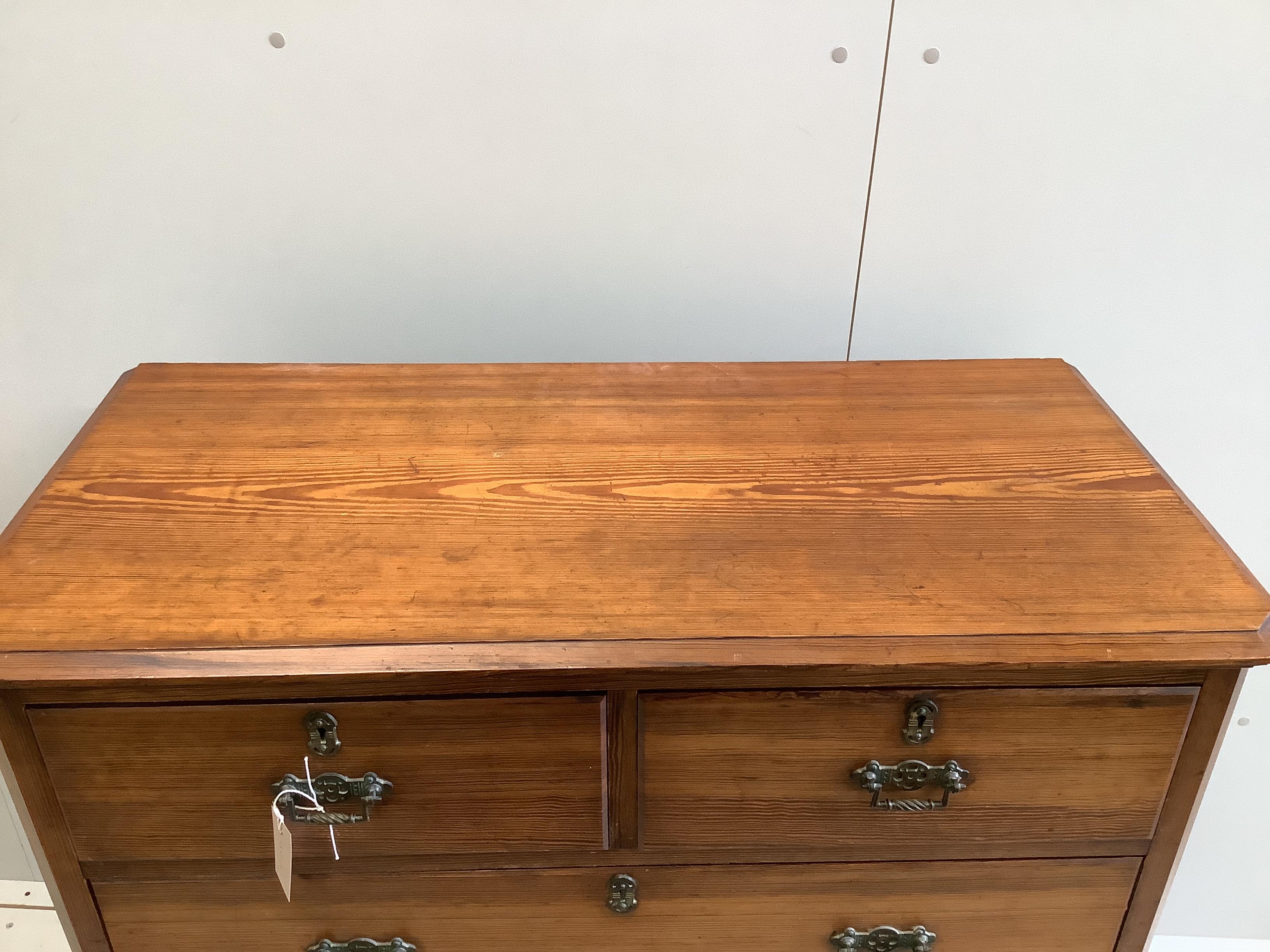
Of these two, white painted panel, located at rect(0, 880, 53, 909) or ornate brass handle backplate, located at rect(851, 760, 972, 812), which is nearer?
ornate brass handle backplate, located at rect(851, 760, 972, 812)

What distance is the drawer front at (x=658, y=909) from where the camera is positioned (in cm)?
79

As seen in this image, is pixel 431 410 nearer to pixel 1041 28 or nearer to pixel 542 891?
pixel 542 891

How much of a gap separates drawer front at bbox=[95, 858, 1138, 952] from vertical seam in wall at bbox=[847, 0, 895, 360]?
0.59 meters

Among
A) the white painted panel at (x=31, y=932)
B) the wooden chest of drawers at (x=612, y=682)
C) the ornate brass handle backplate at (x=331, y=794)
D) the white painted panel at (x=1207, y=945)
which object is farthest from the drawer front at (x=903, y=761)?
the white painted panel at (x=31, y=932)

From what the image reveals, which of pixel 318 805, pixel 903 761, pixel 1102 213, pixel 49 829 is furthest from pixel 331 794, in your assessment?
pixel 1102 213

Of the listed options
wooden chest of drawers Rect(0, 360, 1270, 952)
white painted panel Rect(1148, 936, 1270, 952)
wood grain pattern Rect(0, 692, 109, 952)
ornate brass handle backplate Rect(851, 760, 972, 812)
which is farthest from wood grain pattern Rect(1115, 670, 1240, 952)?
wood grain pattern Rect(0, 692, 109, 952)

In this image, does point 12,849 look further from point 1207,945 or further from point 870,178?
point 1207,945

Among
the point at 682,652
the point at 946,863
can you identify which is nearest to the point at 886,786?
the point at 946,863

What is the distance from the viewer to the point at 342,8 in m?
0.95

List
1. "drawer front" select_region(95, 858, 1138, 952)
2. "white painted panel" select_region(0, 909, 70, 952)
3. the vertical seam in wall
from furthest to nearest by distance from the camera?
"white painted panel" select_region(0, 909, 70, 952) < the vertical seam in wall < "drawer front" select_region(95, 858, 1138, 952)

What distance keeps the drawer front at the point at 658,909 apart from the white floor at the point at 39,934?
2.47ft

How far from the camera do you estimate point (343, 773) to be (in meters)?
0.73

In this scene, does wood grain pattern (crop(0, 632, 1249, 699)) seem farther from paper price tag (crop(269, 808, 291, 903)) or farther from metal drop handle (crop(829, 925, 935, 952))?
metal drop handle (crop(829, 925, 935, 952))

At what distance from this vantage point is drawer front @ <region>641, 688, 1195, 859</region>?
711 millimetres
